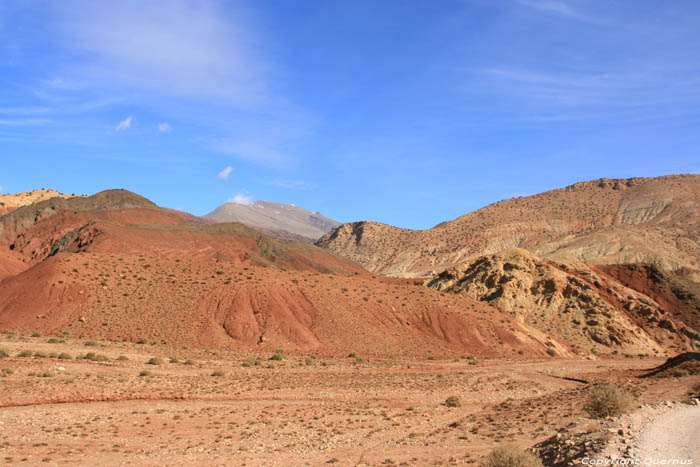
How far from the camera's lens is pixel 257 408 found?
1920 cm

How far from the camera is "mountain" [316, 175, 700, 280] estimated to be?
336 ft

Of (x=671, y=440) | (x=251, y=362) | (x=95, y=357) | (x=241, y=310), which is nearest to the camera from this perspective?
(x=671, y=440)

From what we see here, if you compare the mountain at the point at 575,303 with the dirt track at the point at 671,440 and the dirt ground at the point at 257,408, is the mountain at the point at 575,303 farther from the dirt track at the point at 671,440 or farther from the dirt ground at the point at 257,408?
the dirt track at the point at 671,440

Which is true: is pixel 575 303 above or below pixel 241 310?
above

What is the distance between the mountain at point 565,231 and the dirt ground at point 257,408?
80.2 metres

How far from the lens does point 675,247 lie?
3907 inches

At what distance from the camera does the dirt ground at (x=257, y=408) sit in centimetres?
1384

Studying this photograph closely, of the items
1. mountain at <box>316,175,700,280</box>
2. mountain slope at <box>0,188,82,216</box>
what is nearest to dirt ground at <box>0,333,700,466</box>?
mountain at <box>316,175,700,280</box>

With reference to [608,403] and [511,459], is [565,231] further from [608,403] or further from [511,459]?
[511,459]

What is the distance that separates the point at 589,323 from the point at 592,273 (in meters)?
12.8

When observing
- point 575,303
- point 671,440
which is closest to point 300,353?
point 671,440

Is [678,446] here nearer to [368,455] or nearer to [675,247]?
[368,455]

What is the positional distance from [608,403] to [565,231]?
122m

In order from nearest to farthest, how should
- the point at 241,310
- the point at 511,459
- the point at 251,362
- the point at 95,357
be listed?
the point at 511,459
the point at 95,357
the point at 251,362
the point at 241,310
